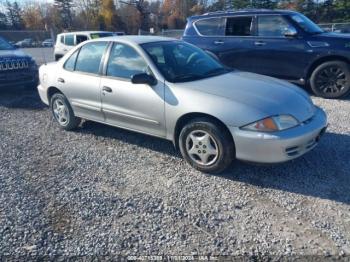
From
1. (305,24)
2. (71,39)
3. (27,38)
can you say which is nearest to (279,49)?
(305,24)

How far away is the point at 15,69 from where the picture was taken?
25.0 ft

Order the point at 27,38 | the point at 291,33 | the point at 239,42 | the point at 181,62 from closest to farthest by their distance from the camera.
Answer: the point at 181,62, the point at 291,33, the point at 239,42, the point at 27,38

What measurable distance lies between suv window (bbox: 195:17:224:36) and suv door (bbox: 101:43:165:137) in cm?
414

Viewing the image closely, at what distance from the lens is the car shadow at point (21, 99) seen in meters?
7.09

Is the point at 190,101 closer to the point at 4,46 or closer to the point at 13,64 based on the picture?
the point at 13,64

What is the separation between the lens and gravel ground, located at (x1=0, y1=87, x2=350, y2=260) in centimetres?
248

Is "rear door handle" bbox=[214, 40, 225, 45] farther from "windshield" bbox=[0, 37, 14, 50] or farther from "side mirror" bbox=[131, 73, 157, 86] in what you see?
"windshield" bbox=[0, 37, 14, 50]

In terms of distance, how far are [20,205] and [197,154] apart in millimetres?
1989

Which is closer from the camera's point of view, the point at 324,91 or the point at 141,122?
the point at 141,122

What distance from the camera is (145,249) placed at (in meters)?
2.43

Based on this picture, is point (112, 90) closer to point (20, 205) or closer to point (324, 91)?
point (20, 205)

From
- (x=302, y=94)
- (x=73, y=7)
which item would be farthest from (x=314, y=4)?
(x=73, y=7)

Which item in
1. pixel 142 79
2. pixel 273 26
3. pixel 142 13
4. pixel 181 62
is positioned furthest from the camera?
pixel 142 13

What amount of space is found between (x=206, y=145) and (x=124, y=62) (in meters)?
1.67
